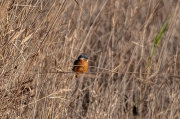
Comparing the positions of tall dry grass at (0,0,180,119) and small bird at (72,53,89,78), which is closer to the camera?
tall dry grass at (0,0,180,119)

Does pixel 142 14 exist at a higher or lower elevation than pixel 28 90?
higher

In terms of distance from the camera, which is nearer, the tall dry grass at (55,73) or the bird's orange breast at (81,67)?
the tall dry grass at (55,73)

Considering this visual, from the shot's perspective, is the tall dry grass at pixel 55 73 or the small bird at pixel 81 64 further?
the small bird at pixel 81 64

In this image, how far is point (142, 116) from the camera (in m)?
4.39

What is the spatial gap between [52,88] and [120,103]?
0.95 metres

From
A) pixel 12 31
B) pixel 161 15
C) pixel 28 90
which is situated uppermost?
pixel 161 15

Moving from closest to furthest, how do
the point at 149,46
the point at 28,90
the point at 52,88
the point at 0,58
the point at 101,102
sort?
the point at 0,58 < the point at 28,90 < the point at 52,88 < the point at 101,102 < the point at 149,46

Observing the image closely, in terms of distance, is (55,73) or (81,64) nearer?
(55,73)

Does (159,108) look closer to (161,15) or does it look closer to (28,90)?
(28,90)

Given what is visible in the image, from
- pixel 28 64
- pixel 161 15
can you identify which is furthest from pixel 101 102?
pixel 161 15

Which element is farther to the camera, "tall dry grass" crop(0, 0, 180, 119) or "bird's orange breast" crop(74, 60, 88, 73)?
"bird's orange breast" crop(74, 60, 88, 73)

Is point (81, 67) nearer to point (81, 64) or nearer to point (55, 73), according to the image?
point (81, 64)

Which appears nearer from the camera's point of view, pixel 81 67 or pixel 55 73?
pixel 55 73


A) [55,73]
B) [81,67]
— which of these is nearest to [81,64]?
[81,67]
